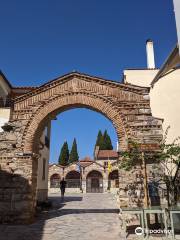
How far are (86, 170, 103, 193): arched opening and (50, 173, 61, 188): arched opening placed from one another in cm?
475

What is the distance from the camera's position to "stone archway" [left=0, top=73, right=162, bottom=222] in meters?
10.1

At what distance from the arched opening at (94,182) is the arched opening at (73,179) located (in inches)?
64.3

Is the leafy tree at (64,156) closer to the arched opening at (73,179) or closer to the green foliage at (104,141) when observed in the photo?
the green foliage at (104,141)

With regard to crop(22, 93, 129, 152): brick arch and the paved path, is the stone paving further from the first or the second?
crop(22, 93, 129, 152): brick arch

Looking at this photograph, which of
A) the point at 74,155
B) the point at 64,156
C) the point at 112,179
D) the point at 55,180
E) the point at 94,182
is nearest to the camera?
the point at 112,179

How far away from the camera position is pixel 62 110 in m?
Answer: 11.0

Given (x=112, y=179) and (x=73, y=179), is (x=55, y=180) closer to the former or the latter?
(x=73, y=179)

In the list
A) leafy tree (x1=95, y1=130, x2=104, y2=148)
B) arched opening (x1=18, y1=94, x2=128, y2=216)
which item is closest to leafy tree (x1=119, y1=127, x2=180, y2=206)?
arched opening (x1=18, y1=94, x2=128, y2=216)

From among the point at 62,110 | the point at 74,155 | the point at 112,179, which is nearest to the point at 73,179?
the point at 112,179

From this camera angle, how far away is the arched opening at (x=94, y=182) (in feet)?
128

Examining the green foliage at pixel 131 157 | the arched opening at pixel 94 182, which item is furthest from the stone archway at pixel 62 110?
the arched opening at pixel 94 182

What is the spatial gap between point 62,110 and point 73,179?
30.7 meters

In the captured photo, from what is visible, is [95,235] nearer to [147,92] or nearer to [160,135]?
[160,135]

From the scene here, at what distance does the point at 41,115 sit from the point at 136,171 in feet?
14.4
